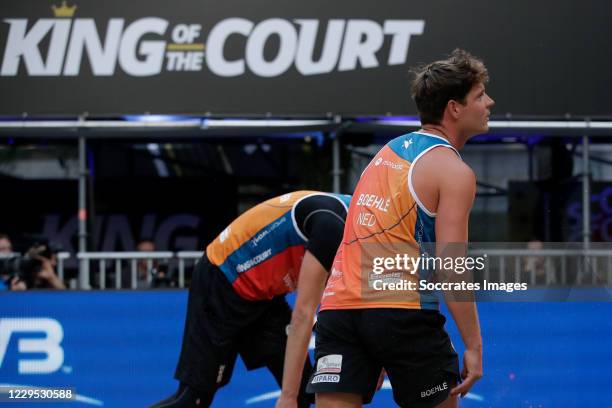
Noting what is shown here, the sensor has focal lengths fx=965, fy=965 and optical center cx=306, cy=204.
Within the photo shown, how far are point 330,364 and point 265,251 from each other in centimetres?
127

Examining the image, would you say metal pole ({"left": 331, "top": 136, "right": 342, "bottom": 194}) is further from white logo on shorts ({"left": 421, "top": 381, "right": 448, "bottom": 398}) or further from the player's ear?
white logo on shorts ({"left": 421, "top": 381, "right": 448, "bottom": 398})

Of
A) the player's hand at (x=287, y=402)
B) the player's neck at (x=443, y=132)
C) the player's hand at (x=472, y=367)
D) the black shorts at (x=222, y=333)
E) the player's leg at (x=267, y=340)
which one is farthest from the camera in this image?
the player's leg at (x=267, y=340)

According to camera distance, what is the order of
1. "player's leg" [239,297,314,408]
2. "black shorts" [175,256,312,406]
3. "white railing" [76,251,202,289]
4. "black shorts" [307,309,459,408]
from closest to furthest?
"black shorts" [307,309,459,408]
"black shorts" [175,256,312,406]
"player's leg" [239,297,314,408]
"white railing" [76,251,202,289]

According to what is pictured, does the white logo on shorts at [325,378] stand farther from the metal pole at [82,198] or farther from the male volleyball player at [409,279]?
the metal pole at [82,198]

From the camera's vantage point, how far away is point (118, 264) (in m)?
9.25

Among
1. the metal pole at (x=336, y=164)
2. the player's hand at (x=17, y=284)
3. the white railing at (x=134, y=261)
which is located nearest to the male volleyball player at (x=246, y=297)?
the player's hand at (x=17, y=284)

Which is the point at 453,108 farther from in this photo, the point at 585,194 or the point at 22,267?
the point at 585,194

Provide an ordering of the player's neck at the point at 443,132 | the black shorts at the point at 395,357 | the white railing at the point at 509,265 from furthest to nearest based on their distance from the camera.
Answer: the white railing at the point at 509,265 → the player's neck at the point at 443,132 → the black shorts at the point at 395,357

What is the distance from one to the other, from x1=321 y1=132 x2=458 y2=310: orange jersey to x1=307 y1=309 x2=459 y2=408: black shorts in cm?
5

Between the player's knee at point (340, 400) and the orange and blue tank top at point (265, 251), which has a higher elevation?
the orange and blue tank top at point (265, 251)

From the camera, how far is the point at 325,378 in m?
3.33

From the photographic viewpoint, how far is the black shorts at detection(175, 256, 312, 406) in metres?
4.61

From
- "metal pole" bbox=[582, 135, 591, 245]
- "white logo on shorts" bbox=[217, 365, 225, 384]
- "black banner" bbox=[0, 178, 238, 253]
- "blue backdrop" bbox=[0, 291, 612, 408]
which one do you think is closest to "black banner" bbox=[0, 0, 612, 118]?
"metal pole" bbox=[582, 135, 591, 245]

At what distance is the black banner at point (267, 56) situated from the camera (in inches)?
416
